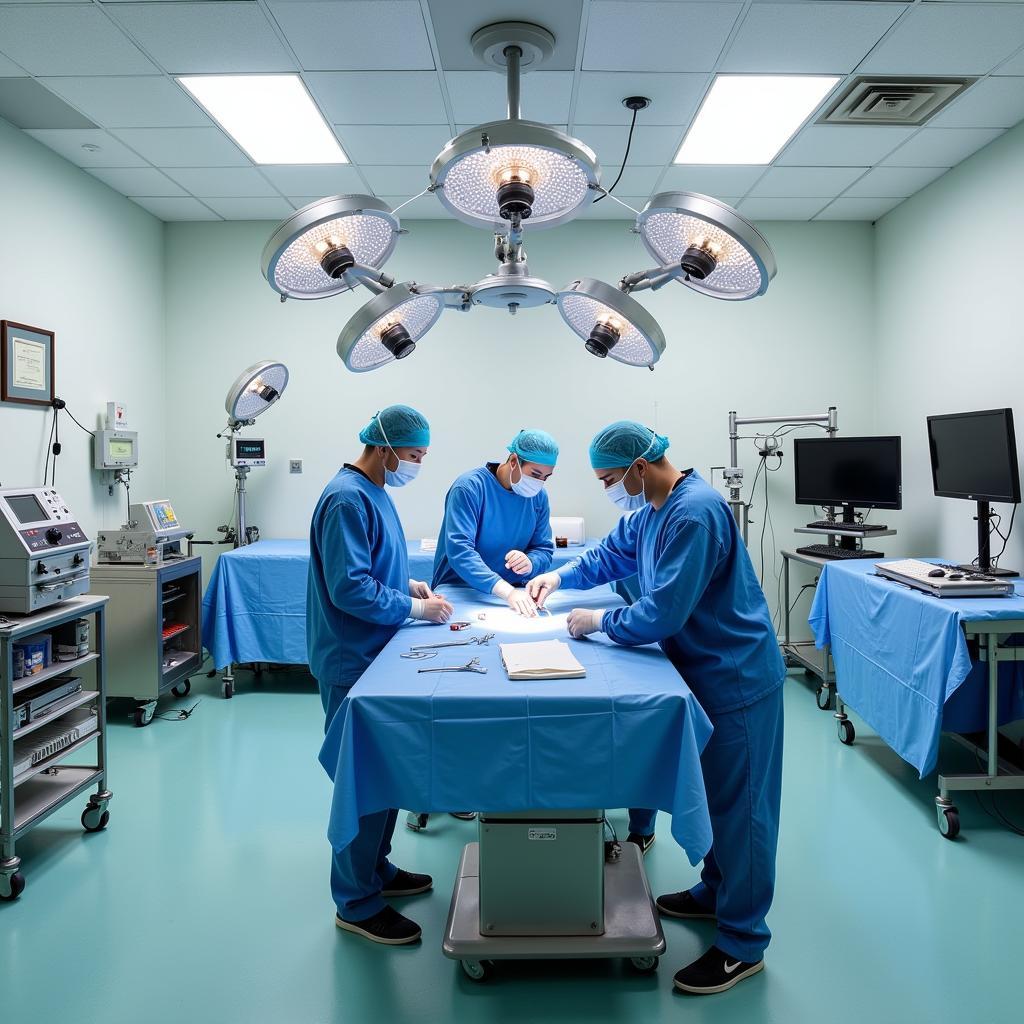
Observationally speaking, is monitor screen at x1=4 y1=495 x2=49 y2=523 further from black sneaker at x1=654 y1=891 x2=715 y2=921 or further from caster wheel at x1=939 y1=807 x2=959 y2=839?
caster wheel at x1=939 y1=807 x2=959 y2=839

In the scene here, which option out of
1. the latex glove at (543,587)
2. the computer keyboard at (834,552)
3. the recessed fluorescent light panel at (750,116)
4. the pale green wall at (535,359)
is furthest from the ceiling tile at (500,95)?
the computer keyboard at (834,552)

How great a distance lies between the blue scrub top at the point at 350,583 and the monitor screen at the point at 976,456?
7.94 ft

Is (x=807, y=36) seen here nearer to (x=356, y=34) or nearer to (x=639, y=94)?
(x=639, y=94)

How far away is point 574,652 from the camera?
6.64 feet

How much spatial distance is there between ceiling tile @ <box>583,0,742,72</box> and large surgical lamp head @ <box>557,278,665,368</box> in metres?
1.30

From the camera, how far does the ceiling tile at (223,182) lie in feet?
13.3

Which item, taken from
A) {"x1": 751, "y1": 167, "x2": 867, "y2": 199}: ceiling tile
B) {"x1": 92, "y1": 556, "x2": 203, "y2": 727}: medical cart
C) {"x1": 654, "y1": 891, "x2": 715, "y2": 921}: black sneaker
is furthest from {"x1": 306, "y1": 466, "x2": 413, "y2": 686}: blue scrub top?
{"x1": 751, "y1": 167, "x2": 867, "y2": 199}: ceiling tile

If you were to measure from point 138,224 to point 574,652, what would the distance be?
418 cm

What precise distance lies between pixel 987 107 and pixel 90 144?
416 cm

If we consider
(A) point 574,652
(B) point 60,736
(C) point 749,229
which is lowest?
(B) point 60,736

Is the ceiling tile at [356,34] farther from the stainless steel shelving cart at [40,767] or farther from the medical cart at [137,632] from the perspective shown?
the medical cart at [137,632]

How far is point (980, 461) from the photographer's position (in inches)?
125

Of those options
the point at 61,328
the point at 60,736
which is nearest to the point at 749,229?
the point at 60,736

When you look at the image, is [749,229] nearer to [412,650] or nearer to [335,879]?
[412,650]
